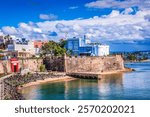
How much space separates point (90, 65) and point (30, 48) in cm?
433

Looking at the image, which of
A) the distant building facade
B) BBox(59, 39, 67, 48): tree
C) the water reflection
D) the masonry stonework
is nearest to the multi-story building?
BBox(59, 39, 67, 48): tree

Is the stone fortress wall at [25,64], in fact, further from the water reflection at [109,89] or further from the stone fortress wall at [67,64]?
the water reflection at [109,89]

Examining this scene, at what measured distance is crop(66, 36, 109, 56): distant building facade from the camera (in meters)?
17.8

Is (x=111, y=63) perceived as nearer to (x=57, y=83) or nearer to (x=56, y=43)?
(x=56, y=43)

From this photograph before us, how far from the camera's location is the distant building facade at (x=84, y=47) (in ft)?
58.5

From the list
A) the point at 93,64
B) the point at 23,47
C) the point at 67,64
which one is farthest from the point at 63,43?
the point at 67,64

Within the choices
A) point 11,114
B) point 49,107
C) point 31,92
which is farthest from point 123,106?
point 31,92

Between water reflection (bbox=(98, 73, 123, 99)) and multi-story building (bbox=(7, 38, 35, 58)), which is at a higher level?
multi-story building (bbox=(7, 38, 35, 58))

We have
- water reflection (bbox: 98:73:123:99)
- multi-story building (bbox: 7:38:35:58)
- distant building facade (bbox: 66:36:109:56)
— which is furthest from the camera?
distant building facade (bbox: 66:36:109:56)

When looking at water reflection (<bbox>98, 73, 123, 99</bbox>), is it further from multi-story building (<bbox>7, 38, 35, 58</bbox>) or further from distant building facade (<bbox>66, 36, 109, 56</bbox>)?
Result: distant building facade (<bbox>66, 36, 109, 56</bbox>)

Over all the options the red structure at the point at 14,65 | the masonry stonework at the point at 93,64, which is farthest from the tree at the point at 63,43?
the red structure at the point at 14,65

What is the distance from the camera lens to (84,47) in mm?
18047

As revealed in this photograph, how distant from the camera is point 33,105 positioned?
155 inches

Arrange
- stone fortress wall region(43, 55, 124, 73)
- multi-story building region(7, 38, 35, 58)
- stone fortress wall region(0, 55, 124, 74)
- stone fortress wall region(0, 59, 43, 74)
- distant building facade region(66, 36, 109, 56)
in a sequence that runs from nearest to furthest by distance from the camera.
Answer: stone fortress wall region(0, 59, 43, 74) → stone fortress wall region(0, 55, 124, 74) → stone fortress wall region(43, 55, 124, 73) → multi-story building region(7, 38, 35, 58) → distant building facade region(66, 36, 109, 56)
